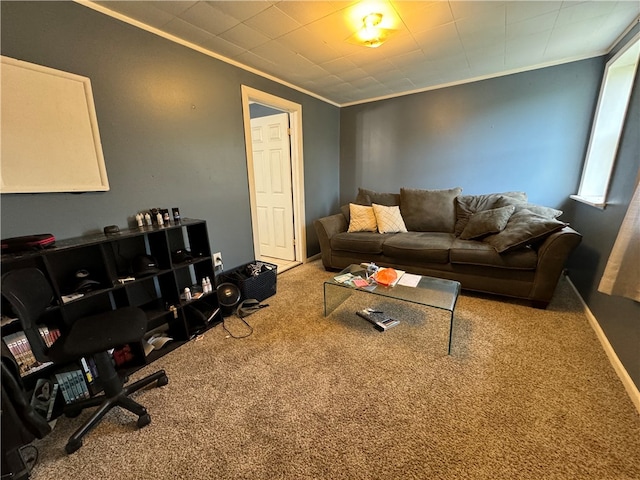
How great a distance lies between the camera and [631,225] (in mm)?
1331

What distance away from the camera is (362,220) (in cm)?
315

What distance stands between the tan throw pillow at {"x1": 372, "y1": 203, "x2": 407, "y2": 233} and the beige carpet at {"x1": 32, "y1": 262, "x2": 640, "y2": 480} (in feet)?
4.42

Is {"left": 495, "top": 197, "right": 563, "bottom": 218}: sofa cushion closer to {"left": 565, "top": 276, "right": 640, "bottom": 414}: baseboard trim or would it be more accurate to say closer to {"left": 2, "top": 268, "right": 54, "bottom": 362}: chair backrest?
{"left": 565, "top": 276, "right": 640, "bottom": 414}: baseboard trim

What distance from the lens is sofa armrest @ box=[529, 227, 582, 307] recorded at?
2.00 m

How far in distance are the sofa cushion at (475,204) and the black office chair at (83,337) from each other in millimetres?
3042

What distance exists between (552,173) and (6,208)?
182 inches

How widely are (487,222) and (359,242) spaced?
129 centimetres

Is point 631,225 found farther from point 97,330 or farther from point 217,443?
point 97,330

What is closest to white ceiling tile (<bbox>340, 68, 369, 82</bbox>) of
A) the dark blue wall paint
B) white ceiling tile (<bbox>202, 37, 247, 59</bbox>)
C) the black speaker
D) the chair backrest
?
the dark blue wall paint

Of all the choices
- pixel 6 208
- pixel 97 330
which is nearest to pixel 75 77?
pixel 6 208

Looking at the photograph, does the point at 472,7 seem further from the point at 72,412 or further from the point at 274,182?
the point at 72,412

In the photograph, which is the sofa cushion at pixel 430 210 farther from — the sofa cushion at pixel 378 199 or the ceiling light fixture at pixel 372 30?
the ceiling light fixture at pixel 372 30

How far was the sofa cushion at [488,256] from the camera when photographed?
2148 millimetres

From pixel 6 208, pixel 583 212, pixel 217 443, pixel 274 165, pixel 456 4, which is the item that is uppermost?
pixel 456 4
